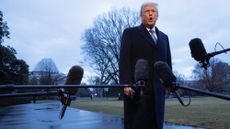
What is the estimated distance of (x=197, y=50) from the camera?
2408mm

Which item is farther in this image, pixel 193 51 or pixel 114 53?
pixel 114 53

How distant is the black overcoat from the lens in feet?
11.0

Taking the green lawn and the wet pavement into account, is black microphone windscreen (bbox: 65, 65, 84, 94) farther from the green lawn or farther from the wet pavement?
the wet pavement

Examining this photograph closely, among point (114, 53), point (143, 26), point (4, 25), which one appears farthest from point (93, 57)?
point (143, 26)

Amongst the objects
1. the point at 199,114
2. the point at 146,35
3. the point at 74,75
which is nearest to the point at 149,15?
the point at 146,35

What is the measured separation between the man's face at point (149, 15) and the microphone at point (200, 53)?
1066mm

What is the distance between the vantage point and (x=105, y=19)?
6247cm

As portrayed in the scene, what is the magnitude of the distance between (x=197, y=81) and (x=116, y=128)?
9251 centimetres

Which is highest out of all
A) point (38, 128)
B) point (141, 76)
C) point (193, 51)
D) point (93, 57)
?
point (93, 57)

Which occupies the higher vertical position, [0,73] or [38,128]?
[0,73]

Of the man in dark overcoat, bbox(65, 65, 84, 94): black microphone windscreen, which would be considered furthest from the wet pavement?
bbox(65, 65, 84, 94): black microphone windscreen

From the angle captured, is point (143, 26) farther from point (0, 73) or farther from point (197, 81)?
point (197, 81)

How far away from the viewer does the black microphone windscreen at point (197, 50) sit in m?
2.38

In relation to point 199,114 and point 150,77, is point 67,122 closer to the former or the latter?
point 199,114
